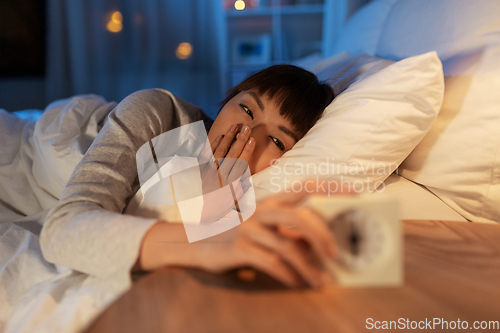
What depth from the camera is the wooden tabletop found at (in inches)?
11.1

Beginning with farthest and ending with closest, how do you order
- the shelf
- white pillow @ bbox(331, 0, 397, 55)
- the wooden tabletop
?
1. the shelf
2. white pillow @ bbox(331, 0, 397, 55)
3. the wooden tabletop

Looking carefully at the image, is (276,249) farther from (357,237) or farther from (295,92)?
(295,92)

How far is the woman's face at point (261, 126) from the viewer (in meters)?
0.77

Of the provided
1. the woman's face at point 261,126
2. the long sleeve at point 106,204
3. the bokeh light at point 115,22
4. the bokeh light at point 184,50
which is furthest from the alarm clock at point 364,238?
the bokeh light at point 115,22

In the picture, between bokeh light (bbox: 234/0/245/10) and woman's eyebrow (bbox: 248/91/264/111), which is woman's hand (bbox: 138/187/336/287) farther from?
bokeh light (bbox: 234/0/245/10)

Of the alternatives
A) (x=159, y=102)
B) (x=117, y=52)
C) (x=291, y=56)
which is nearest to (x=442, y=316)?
(x=159, y=102)

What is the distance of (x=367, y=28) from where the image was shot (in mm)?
1309

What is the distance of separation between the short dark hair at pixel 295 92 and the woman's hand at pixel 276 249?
1.47 ft

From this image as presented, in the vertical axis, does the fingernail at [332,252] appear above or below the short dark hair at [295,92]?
below

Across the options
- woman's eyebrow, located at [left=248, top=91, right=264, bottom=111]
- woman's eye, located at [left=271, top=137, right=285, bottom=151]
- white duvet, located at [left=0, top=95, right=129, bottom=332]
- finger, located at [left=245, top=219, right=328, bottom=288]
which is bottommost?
white duvet, located at [left=0, top=95, right=129, bottom=332]

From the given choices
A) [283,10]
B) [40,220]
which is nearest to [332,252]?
[40,220]

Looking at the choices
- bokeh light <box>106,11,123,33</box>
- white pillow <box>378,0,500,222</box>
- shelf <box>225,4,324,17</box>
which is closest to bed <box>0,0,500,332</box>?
white pillow <box>378,0,500,222</box>

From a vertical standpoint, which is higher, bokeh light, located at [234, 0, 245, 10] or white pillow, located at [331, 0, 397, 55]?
bokeh light, located at [234, 0, 245, 10]

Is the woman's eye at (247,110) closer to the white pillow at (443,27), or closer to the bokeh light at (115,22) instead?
the white pillow at (443,27)
